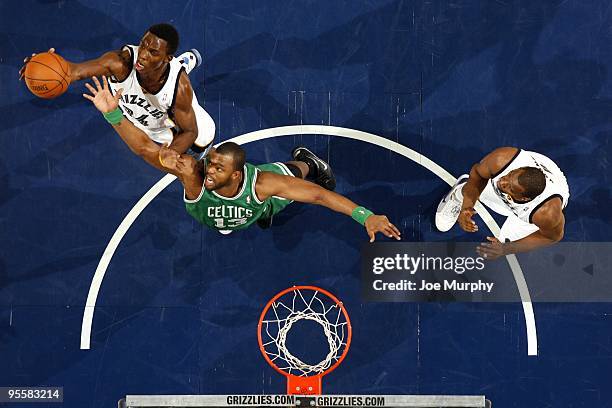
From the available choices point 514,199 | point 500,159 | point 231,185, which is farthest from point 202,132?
point 514,199

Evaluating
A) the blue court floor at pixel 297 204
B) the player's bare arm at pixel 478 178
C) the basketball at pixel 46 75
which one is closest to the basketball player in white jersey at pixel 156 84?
the basketball at pixel 46 75

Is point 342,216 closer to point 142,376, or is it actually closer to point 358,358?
point 358,358

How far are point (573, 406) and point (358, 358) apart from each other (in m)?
2.10

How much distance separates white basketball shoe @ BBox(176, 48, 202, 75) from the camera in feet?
22.7

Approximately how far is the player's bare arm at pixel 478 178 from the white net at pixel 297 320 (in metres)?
1.48

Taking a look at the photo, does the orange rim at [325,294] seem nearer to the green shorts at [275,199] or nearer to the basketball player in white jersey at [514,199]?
the green shorts at [275,199]

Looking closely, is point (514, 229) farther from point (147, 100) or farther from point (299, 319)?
point (147, 100)

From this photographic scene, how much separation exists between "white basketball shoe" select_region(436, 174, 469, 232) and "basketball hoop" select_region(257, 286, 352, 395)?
1.24 metres

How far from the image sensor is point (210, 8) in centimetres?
731

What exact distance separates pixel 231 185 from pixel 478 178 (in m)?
A: 2.21

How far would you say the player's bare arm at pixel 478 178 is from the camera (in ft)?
21.4

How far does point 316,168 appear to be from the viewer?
7.03 m

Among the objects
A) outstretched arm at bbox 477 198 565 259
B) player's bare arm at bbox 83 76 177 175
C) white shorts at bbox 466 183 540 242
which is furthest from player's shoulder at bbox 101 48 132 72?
outstretched arm at bbox 477 198 565 259

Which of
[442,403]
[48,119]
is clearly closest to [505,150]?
[442,403]
